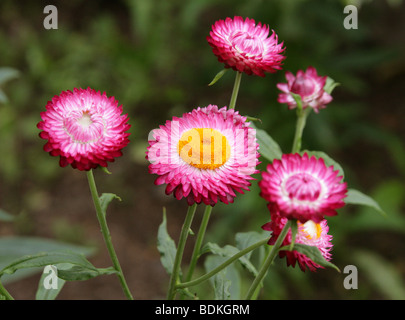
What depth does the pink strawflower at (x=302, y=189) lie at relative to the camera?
61cm

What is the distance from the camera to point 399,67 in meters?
2.83

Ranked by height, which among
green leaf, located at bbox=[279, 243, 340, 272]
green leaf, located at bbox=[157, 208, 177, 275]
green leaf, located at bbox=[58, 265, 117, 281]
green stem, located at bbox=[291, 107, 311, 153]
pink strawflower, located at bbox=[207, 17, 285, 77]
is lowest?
green leaf, located at bbox=[279, 243, 340, 272]

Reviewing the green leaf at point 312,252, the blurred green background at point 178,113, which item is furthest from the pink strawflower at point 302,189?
the blurred green background at point 178,113

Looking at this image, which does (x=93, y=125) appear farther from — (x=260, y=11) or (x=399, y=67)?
(x=399, y=67)

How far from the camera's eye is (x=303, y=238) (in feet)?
2.41

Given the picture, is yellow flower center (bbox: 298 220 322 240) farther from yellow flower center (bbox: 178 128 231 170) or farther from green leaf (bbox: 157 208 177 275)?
green leaf (bbox: 157 208 177 275)

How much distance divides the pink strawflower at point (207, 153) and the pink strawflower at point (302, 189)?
7cm

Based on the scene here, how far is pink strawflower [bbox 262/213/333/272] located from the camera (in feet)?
2.27

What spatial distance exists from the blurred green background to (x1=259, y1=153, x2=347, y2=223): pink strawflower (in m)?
1.42

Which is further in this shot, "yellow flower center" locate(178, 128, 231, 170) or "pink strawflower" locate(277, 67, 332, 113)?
"pink strawflower" locate(277, 67, 332, 113)

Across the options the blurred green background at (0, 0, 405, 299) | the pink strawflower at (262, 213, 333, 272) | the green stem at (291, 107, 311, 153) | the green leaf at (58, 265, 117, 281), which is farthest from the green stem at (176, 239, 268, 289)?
the blurred green background at (0, 0, 405, 299)

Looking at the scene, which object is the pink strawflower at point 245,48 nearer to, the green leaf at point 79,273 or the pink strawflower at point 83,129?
the pink strawflower at point 83,129

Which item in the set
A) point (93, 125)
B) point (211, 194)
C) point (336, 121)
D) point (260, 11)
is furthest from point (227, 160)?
point (336, 121)

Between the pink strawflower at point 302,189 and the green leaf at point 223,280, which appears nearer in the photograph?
the pink strawflower at point 302,189
